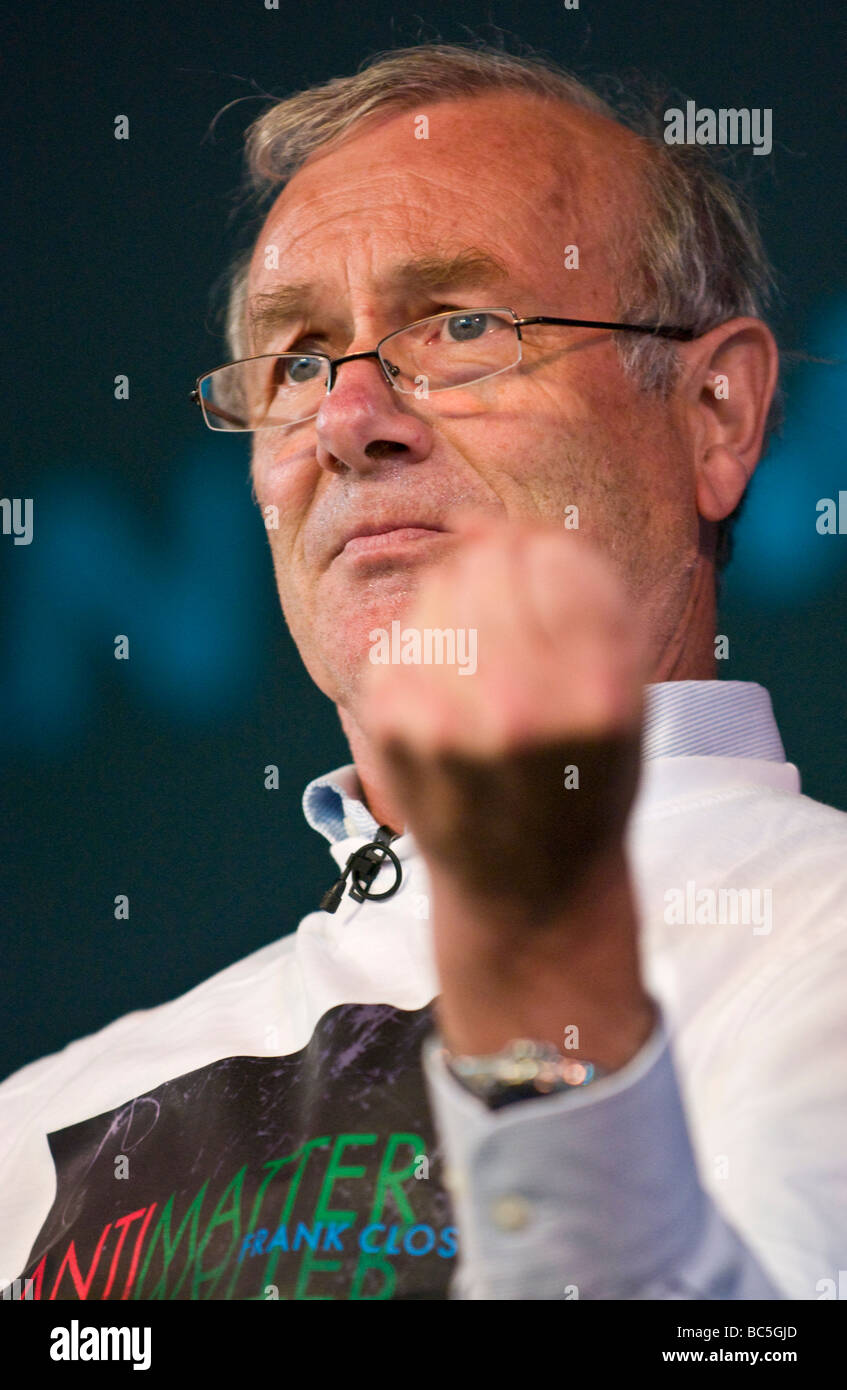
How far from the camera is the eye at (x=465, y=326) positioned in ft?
3.99

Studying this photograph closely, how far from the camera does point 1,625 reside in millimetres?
1593

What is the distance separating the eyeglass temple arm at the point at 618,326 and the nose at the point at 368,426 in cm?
15

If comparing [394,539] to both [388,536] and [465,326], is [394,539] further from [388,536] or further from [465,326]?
[465,326]

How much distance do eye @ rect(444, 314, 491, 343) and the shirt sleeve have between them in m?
0.85

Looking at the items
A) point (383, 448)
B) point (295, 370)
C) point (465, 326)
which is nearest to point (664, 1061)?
point (383, 448)

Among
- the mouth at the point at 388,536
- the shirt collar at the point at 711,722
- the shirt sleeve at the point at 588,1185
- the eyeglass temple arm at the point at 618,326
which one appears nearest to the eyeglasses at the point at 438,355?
the eyeglass temple arm at the point at 618,326

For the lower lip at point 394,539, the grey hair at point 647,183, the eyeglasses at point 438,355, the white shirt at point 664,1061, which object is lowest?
the white shirt at point 664,1061

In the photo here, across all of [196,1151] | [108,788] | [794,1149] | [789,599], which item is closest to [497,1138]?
[794,1149]

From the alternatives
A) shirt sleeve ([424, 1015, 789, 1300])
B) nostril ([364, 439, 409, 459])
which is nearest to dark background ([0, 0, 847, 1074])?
nostril ([364, 439, 409, 459])

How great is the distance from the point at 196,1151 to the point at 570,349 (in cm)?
77

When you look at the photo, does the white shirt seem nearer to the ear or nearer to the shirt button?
the shirt button

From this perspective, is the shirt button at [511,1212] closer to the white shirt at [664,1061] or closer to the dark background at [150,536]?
the white shirt at [664,1061]

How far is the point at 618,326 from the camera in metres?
1.25

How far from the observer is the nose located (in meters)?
1.13
